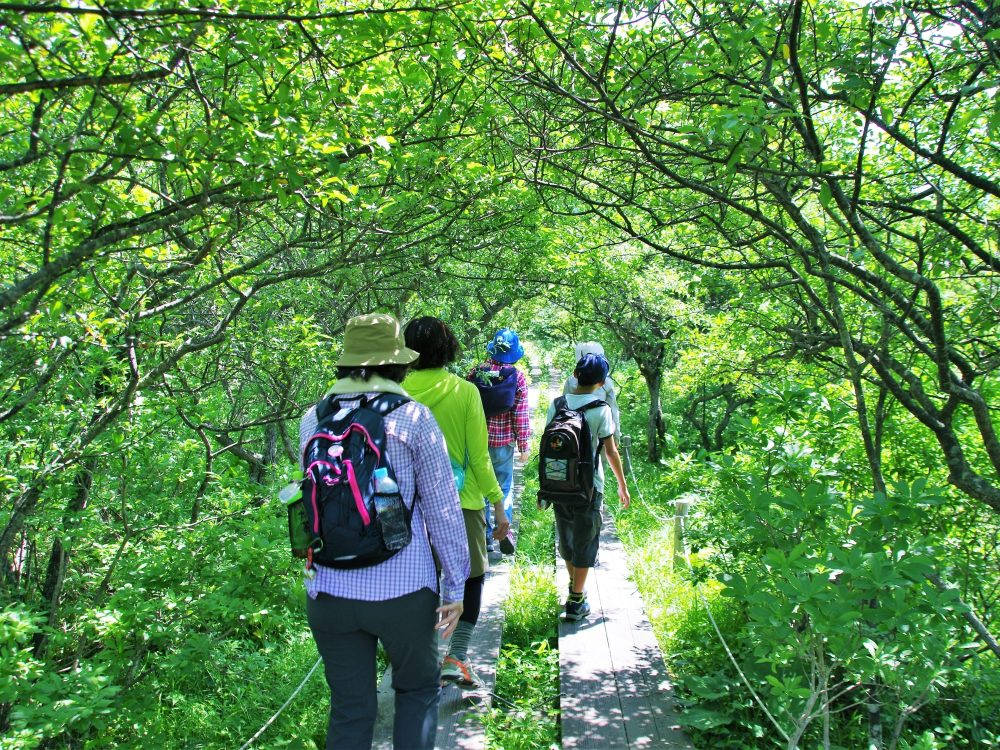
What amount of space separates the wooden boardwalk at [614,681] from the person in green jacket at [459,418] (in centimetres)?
88

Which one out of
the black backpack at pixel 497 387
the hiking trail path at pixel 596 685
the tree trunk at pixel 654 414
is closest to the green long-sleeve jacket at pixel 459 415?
the hiking trail path at pixel 596 685

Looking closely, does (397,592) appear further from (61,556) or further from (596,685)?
(61,556)

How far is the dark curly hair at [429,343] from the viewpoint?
3393 millimetres

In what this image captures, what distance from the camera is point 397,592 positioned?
228 cm

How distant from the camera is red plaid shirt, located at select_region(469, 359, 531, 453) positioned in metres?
5.23

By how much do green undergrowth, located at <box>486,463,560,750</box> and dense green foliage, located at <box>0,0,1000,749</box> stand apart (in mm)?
801

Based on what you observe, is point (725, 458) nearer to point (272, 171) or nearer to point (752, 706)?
Result: point (752, 706)

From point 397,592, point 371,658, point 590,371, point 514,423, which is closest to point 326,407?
point 397,592

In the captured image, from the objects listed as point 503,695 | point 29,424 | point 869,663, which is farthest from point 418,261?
point 869,663

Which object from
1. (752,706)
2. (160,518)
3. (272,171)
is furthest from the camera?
(160,518)

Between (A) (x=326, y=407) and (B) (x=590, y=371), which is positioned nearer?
(A) (x=326, y=407)

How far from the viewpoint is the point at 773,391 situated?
3539 mm

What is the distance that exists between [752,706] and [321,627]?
104 inches

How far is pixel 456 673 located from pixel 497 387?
82.2 inches
